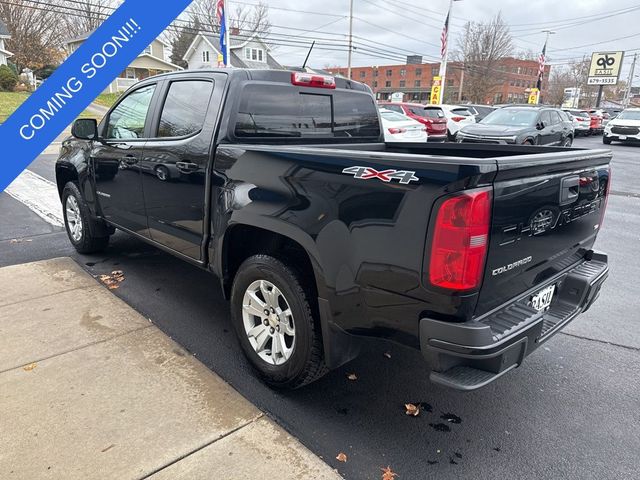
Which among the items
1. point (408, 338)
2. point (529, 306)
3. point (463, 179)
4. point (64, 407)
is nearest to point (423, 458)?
point (408, 338)

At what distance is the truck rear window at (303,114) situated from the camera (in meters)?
3.28

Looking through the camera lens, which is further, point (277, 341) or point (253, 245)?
point (253, 245)

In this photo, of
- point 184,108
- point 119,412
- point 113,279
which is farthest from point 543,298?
point 113,279

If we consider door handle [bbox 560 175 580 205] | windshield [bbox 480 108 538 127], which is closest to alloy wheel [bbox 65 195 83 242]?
door handle [bbox 560 175 580 205]

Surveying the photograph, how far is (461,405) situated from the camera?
292 cm

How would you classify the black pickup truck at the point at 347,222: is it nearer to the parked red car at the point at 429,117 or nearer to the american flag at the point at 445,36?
the parked red car at the point at 429,117

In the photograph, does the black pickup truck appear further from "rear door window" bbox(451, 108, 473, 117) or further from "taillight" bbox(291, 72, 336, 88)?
"rear door window" bbox(451, 108, 473, 117)

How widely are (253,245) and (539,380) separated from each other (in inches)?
84.3

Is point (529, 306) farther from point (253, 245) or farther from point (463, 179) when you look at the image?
point (253, 245)

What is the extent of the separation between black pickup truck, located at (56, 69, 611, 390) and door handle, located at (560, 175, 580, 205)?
0.05 ft

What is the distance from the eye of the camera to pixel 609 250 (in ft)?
20.2

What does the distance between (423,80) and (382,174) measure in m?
101

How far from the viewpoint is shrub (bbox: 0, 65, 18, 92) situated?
32.5 meters

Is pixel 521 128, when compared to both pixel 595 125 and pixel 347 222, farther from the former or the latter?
pixel 595 125
